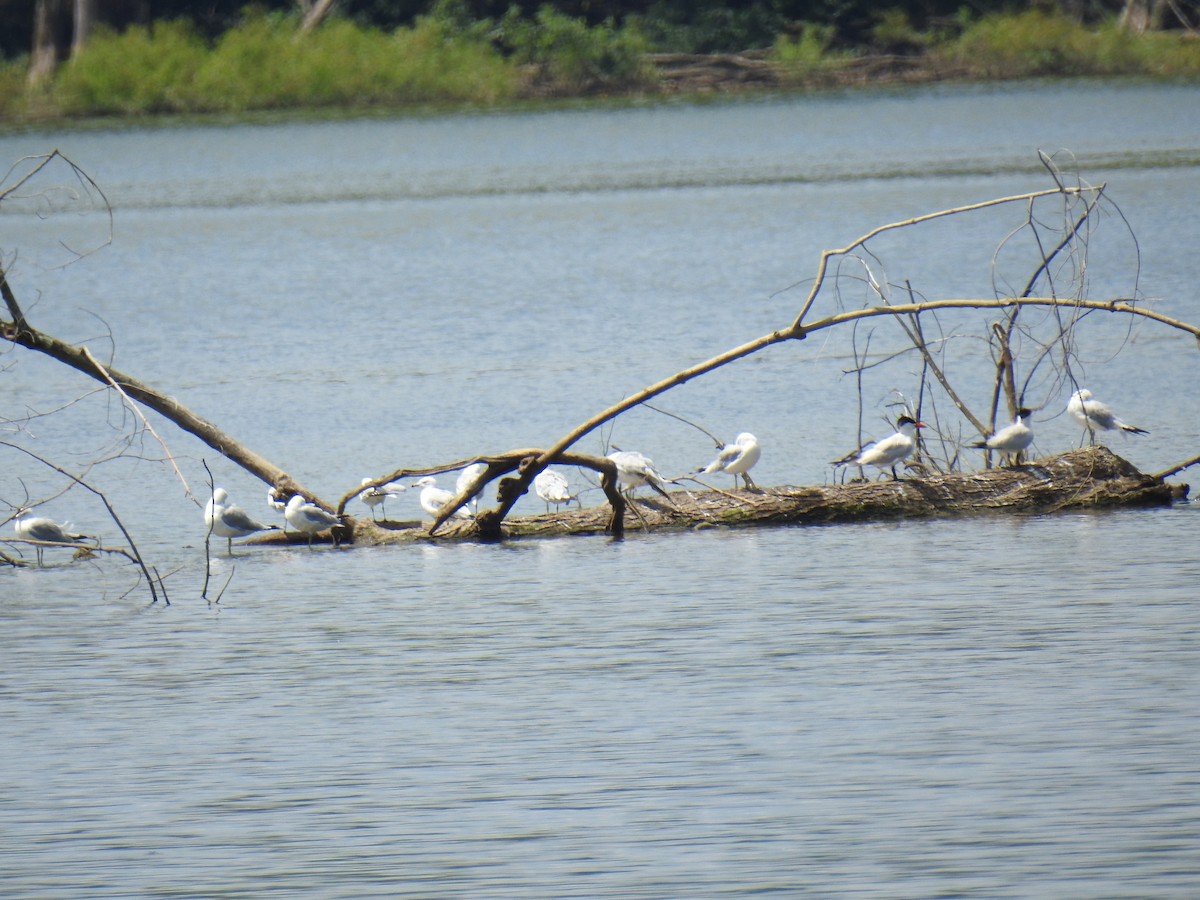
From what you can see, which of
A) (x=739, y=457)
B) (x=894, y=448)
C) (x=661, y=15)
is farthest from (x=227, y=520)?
(x=661, y=15)

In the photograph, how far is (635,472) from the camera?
10000 mm

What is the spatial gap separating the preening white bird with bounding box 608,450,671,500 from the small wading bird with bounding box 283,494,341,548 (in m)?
1.41

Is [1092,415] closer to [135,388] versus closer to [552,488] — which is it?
[552,488]

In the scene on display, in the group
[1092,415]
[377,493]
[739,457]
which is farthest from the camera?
[1092,415]

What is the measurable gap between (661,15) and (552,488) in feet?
143

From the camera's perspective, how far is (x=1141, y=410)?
499 inches

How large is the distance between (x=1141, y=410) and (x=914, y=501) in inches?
128

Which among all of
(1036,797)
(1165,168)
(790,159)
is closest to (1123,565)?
(1036,797)

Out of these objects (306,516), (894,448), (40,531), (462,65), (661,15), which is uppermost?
(661,15)

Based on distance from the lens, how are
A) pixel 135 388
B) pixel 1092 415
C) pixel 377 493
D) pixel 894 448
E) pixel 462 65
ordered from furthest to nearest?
pixel 462 65
pixel 1092 415
pixel 377 493
pixel 894 448
pixel 135 388

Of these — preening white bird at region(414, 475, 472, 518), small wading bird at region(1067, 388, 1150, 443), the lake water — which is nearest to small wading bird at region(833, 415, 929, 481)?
the lake water

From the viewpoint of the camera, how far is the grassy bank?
49.3 metres

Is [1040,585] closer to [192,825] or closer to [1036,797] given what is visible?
[1036,797]

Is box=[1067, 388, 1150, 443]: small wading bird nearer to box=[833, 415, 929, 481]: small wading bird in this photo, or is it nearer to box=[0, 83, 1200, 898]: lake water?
box=[0, 83, 1200, 898]: lake water
